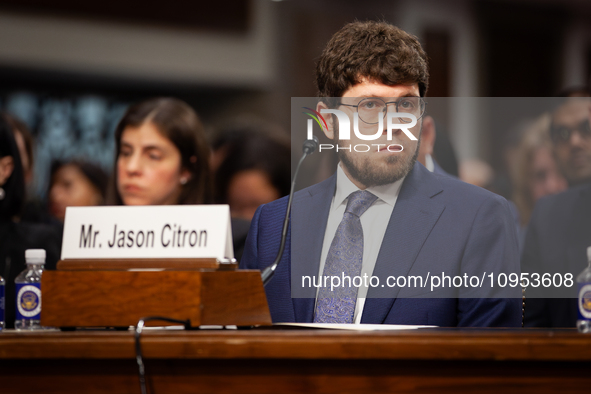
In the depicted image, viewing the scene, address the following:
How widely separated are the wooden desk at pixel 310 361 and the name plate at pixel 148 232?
18cm

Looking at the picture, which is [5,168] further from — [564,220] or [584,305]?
[584,305]

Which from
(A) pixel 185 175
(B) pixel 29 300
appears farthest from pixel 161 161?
(B) pixel 29 300

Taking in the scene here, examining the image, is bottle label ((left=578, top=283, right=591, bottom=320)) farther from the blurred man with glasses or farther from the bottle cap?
the bottle cap

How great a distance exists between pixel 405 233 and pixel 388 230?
0.04 meters

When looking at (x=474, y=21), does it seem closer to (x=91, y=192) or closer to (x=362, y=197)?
(x=91, y=192)

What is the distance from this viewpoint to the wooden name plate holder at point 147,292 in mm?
1189

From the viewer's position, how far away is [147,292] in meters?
1.20

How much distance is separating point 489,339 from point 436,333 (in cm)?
9

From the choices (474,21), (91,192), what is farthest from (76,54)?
(474,21)

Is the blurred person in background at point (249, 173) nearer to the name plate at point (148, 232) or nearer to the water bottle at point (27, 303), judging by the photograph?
the water bottle at point (27, 303)

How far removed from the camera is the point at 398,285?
1.48 m

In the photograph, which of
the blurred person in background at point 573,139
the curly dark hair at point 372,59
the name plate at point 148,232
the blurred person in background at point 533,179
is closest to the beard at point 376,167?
the curly dark hair at point 372,59

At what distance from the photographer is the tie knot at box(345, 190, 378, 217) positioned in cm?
154

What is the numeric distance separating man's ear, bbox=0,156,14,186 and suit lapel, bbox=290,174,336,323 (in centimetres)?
186
